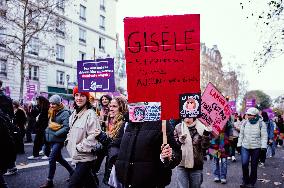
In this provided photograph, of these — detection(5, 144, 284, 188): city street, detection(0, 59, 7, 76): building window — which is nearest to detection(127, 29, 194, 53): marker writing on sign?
detection(5, 144, 284, 188): city street

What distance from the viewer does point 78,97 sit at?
564cm

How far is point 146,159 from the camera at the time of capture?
148 inches

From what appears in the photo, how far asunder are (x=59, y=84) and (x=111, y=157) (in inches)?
1397

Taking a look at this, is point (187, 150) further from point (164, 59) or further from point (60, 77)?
point (60, 77)

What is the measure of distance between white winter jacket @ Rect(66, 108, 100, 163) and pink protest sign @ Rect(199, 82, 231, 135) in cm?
344

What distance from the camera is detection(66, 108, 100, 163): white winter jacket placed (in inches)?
209

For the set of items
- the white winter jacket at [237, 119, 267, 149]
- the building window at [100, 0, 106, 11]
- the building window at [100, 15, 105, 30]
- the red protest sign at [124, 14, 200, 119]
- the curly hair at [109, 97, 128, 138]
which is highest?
the building window at [100, 0, 106, 11]

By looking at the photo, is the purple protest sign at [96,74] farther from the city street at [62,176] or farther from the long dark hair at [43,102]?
the city street at [62,176]

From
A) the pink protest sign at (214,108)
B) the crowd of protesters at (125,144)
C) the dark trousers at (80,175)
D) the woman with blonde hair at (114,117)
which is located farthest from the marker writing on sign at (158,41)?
the pink protest sign at (214,108)

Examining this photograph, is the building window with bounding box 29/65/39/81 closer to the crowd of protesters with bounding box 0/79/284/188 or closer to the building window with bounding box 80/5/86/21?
the building window with bounding box 80/5/86/21

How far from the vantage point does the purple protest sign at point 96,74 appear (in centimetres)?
1001

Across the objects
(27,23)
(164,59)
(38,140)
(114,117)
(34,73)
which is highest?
(27,23)

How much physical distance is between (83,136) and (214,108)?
12.5 feet

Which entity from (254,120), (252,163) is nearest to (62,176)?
(252,163)
